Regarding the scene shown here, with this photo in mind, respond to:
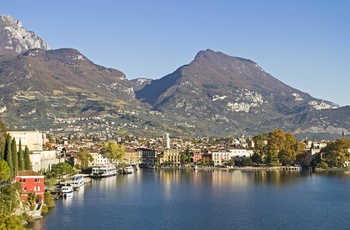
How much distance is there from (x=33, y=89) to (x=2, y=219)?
175 metres

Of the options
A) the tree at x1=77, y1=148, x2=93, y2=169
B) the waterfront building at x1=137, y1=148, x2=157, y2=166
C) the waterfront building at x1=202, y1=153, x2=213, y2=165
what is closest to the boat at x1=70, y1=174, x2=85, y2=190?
the tree at x1=77, y1=148, x2=93, y2=169

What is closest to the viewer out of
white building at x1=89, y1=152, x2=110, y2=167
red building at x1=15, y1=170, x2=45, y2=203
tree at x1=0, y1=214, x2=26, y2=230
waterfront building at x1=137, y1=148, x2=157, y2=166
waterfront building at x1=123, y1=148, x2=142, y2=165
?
tree at x1=0, y1=214, x2=26, y2=230

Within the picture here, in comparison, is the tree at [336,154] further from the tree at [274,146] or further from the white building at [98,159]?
the white building at [98,159]

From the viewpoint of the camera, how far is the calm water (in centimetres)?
4056

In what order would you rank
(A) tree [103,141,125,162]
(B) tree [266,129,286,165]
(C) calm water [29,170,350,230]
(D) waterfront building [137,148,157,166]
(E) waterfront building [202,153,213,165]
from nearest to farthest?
(C) calm water [29,170,350,230]
(B) tree [266,129,286,165]
(A) tree [103,141,125,162]
(E) waterfront building [202,153,213,165]
(D) waterfront building [137,148,157,166]

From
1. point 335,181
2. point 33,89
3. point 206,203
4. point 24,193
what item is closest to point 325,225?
point 206,203

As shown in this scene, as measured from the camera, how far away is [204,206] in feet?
160

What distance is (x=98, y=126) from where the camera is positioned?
7136 inches

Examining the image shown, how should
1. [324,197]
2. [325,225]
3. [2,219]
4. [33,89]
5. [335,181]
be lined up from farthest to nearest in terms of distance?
[33,89] → [335,181] → [324,197] → [325,225] → [2,219]

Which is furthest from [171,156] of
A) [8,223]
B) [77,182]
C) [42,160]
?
[8,223]

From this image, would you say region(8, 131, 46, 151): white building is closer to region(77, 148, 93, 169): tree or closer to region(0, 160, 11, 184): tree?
region(77, 148, 93, 169): tree

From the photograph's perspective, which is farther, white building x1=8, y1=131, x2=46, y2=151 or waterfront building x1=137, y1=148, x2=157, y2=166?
waterfront building x1=137, y1=148, x2=157, y2=166

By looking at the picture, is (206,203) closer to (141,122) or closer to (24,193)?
(24,193)

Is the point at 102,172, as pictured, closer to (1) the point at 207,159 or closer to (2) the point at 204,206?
(1) the point at 207,159
